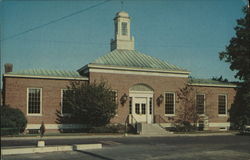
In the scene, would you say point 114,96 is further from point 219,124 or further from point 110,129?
point 219,124

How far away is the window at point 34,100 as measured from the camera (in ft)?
99.7

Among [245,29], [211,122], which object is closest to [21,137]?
[211,122]

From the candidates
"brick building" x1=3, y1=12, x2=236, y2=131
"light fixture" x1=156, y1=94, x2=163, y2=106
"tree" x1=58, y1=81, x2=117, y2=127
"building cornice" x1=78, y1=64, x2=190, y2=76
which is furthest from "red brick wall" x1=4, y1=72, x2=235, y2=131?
"tree" x1=58, y1=81, x2=117, y2=127

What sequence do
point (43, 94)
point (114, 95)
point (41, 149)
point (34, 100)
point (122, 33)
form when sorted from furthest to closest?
point (122, 33) < point (114, 95) < point (43, 94) < point (34, 100) < point (41, 149)

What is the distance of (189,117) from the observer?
34.6m

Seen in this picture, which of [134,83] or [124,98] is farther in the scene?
[134,83]

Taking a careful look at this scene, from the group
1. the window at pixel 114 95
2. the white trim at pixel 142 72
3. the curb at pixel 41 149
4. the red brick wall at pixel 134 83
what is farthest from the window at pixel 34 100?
the curb at pixel 41 149

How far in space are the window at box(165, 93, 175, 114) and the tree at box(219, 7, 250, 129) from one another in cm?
770

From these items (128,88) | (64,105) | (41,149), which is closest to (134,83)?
(128,88)

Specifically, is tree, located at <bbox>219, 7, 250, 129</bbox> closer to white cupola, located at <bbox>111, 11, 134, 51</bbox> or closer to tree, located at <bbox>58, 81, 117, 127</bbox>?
white cupola, located at <bbox>111, 11, 134, 51</bbox>

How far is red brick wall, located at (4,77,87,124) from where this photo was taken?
29547mm

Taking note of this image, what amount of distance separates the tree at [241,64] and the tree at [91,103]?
626 inches

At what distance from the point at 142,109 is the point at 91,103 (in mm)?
7126

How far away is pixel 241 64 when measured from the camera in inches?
1570
